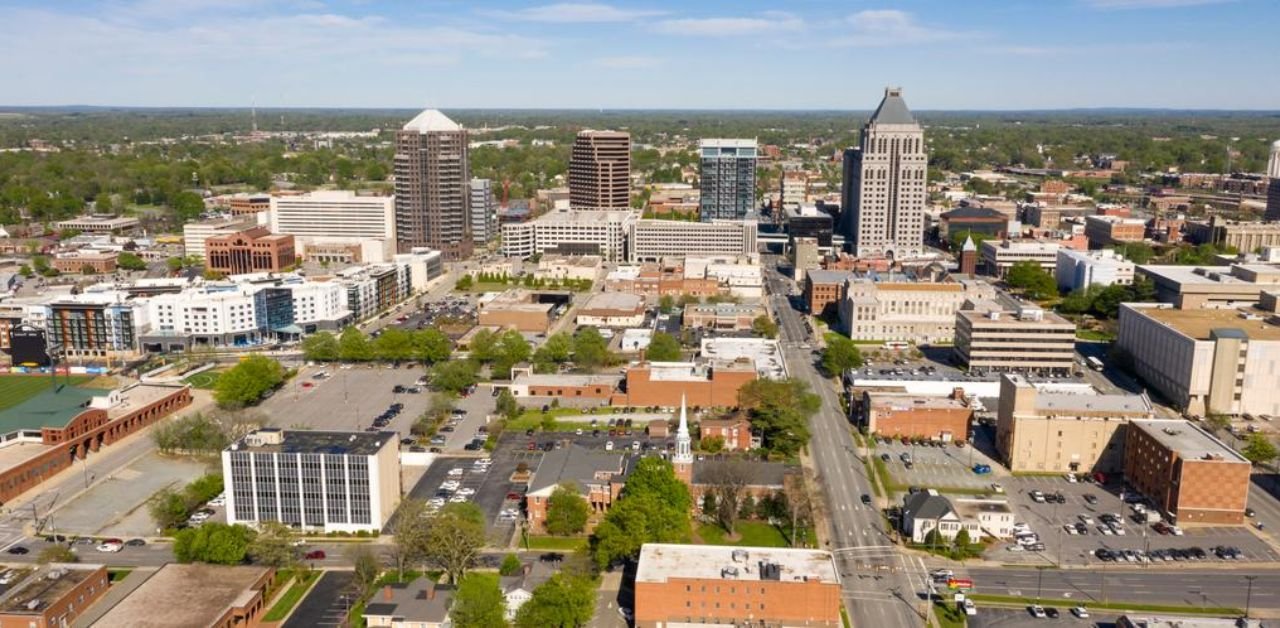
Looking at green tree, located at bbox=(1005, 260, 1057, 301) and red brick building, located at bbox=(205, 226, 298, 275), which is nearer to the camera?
green tree, located at bbox=(1005, 260, 1057, 301)

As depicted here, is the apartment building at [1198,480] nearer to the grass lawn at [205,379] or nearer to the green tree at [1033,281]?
the green tree at [1033,281]

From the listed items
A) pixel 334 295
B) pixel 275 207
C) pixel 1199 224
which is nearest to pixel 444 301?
pixel 334 295

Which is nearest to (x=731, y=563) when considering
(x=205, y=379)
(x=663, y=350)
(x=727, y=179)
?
(x=663, y=350)

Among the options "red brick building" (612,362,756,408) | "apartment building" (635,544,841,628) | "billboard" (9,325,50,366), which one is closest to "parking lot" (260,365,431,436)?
"red brick building" (612,362,756,408)

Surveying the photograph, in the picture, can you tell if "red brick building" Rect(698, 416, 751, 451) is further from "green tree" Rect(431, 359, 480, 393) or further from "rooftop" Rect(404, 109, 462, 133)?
"rooftop" Rect(404, 109, 462, 133)

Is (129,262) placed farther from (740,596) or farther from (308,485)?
(740,596)

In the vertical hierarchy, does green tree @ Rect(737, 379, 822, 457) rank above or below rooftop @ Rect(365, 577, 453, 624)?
above
